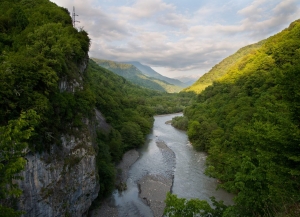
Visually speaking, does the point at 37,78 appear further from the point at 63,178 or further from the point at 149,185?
the point at 149,185

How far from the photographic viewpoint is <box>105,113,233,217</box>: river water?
26.6 m

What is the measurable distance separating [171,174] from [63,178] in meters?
21.0

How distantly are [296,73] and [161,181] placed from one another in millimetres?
26586

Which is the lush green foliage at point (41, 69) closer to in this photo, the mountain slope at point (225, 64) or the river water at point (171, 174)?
the river water at point (171, 174)

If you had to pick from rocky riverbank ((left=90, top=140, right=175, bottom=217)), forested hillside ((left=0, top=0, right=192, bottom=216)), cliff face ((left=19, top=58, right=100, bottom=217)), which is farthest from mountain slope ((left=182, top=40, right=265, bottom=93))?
cliff face ((left=19, top=58, right=100, bottom=217))

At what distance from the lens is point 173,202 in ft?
44.0

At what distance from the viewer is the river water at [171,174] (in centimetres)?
2656

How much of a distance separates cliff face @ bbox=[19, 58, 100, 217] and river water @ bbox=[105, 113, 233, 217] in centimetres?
656

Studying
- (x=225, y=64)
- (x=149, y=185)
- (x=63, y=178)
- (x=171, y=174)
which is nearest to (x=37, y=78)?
(x=63, y=178)

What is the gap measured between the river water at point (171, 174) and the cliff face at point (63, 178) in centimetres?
656

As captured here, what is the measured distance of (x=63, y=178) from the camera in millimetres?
17359

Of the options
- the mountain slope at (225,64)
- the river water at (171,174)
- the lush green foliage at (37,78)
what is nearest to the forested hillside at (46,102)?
the lush green foliage at (37,78)

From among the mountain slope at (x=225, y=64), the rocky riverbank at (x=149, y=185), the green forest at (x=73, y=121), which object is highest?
the mountain slope at (x=225, y=64)

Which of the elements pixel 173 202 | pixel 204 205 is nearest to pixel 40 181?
pixel 173 202
